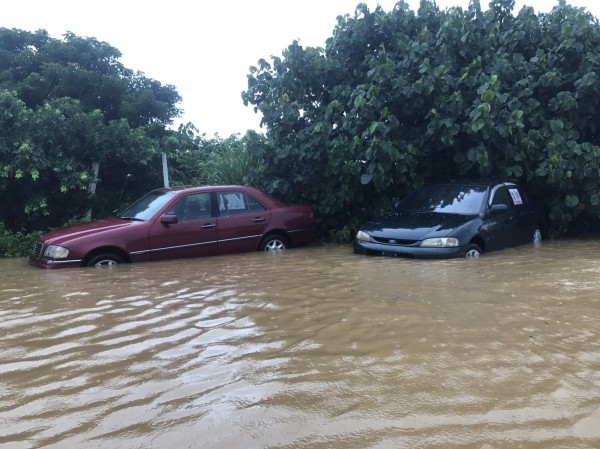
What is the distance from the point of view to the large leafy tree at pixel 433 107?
383 inches

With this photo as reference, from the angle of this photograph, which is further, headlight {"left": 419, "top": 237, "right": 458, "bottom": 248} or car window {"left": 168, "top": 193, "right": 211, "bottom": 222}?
car window {"left": 168, "top": 193, "right": 211, "bottom": 222}

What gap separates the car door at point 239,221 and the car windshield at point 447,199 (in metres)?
2.34

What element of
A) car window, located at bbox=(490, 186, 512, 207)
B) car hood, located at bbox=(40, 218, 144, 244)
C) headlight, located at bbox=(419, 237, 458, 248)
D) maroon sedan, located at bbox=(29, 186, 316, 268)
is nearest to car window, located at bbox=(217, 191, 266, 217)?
maroon sedan, located at bbox=(29, 186, 316, 268)

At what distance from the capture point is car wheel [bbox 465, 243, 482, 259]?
8.03 m

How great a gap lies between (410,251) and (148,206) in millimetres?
4119

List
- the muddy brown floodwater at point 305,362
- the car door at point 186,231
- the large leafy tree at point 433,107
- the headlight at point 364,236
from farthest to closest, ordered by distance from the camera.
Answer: the large leafy tree at point 433,107, the headlight at point 364,236, the car door at point 186,231, the muddy brown floodwater at point 305,362

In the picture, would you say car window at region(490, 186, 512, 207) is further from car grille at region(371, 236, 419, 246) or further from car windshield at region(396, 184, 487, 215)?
car grille at region(371, 236, 419, 246)

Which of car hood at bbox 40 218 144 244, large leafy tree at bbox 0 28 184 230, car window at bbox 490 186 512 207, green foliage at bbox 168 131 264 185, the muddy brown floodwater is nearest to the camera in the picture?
the muddy brown floodwater

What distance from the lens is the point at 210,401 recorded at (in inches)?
120

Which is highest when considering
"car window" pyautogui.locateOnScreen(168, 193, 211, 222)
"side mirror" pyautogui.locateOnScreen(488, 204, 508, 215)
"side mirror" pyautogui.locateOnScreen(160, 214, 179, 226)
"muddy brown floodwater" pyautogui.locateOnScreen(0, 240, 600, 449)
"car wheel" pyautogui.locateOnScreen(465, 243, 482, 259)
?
"car window" pyautogui.locateOnScreen(168, 193, 211, 222)

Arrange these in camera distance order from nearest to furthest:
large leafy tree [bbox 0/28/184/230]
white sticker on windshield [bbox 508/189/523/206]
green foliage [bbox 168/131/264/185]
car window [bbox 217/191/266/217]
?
car window [bbox 217/191/266/217], white sticker on windshield [bbox 508/189/523/206], large leafy tree [bbox 0/28/184/230], green foliage [bbox 168/131/264/185]

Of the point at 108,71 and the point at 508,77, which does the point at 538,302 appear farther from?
the point at 108,71

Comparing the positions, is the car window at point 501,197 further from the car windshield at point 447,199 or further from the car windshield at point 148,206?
the car windshield at point 148,206

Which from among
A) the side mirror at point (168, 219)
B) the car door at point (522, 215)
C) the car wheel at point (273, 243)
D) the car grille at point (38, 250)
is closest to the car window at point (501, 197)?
the car door at point (522, 215)
